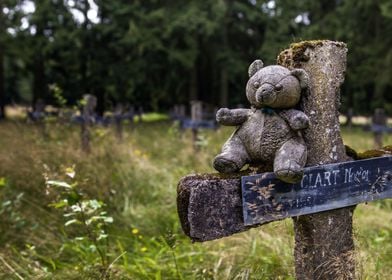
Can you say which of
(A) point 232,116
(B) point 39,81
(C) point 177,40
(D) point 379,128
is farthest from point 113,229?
(B) point 39,81

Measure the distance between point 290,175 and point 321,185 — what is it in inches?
10.0

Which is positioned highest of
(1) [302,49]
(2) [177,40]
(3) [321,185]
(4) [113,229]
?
(2) [177,40]

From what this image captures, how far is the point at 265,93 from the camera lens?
6.28 ft

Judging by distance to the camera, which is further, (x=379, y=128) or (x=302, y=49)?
(x=379, y=128)

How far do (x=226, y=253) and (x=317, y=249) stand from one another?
1.16 m

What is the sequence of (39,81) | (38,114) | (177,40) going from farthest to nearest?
(39,81)
(177,40)
(38,114)

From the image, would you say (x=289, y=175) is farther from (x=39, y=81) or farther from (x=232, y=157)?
(x=39, y=81)

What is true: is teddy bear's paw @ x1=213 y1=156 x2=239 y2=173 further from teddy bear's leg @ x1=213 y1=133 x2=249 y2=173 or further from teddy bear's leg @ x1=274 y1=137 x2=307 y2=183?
teddy bear's leg @ x1=274 y1=137 x2=307 y2=183

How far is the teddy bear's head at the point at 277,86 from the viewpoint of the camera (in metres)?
1.92

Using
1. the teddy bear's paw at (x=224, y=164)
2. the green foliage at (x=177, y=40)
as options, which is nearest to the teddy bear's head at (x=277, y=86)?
the teddy bear's paw at (x=224, y=164)

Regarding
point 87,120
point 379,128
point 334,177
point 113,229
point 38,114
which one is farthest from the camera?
point 38,114

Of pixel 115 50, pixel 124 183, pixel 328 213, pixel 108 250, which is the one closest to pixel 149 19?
pixel 115 50

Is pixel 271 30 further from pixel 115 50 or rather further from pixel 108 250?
pixel 108 250

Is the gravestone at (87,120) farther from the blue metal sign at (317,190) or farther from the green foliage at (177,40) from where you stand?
the green foliage at (177,40)
